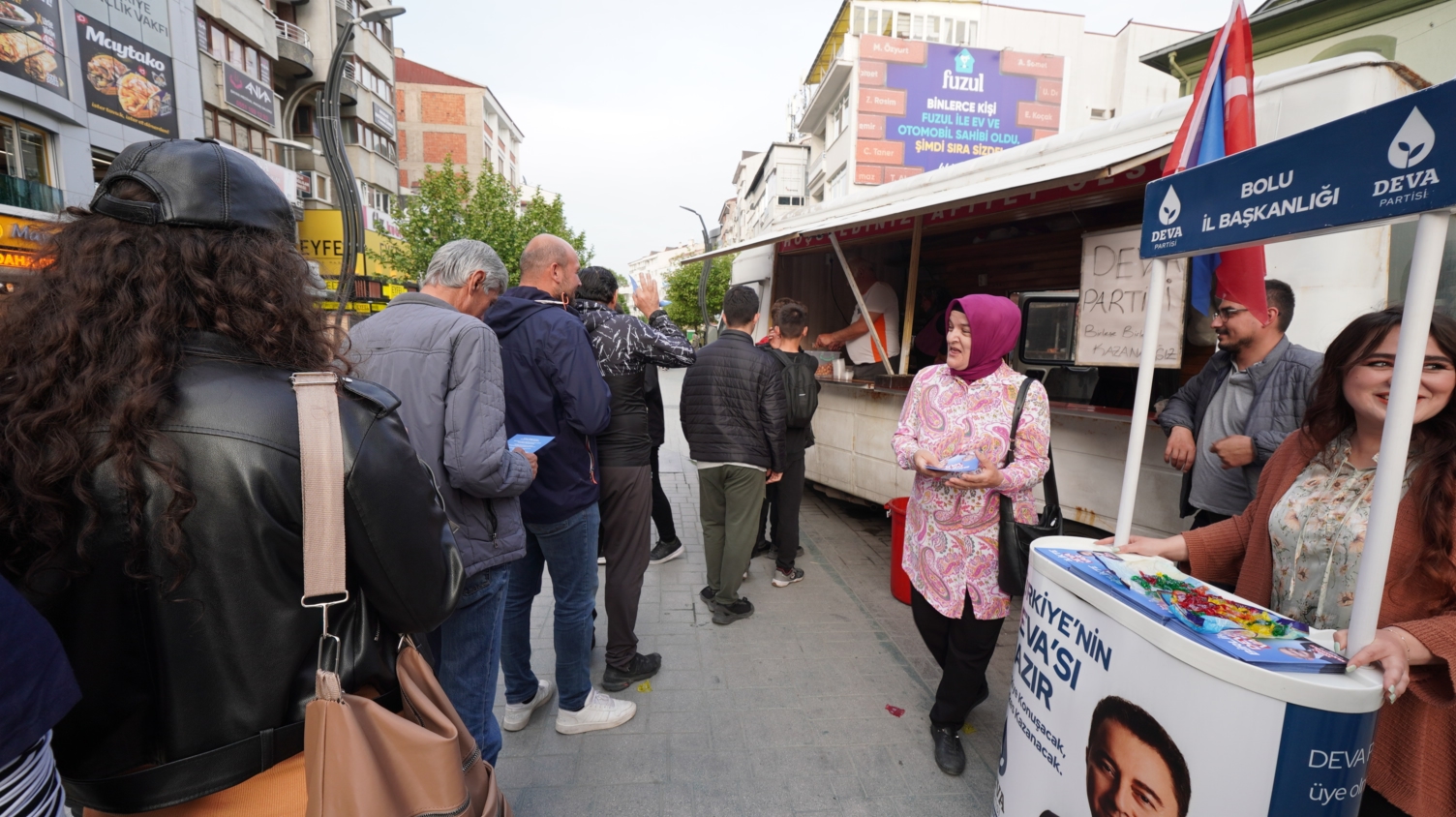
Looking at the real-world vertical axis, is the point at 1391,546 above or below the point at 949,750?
above

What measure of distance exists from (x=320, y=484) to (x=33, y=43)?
19238mm

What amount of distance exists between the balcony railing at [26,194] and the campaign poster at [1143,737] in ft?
58.1

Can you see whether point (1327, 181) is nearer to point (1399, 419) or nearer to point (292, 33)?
point (1399, 419)

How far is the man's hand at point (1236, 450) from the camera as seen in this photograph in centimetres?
284

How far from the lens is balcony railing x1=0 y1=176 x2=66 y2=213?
12613 mm

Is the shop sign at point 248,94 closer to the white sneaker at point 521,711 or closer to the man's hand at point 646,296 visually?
the man's hand at point 646,296

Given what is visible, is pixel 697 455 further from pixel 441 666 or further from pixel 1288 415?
pixel 1288 415

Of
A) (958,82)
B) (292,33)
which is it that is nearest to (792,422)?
(292,33)

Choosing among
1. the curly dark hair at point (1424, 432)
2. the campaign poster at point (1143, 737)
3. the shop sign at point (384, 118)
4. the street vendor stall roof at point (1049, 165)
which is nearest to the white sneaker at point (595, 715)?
the campaign poster at point (1143, 737)

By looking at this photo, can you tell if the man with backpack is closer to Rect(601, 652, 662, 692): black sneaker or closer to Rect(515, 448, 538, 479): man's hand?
Rect(601, 652, 662, 692): black sneaker

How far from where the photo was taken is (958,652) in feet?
9.43

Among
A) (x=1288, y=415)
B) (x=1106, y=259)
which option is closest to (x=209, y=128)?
(x=1106, y=259)


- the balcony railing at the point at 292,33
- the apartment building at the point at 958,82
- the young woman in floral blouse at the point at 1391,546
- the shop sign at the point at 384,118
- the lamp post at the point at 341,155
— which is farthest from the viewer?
the apartment building at the point at 958,82

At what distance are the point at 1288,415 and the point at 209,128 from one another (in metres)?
26.2
